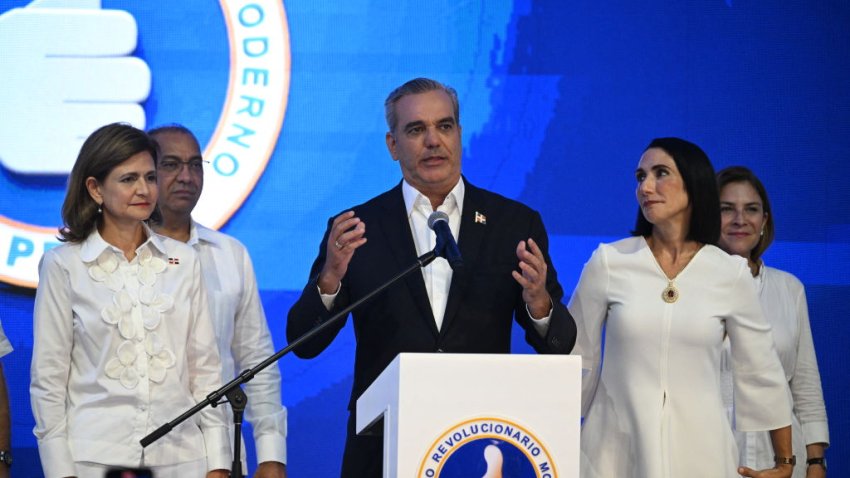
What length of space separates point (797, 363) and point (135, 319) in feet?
8.48

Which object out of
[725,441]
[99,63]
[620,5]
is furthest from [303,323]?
[620,5]

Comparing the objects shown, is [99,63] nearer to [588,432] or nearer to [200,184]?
[200,184]

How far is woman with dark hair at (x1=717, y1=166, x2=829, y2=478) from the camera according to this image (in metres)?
4.32

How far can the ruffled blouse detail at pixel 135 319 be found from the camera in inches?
123

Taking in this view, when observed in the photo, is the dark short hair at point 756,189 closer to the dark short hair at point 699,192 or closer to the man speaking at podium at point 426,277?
the dark short hair at point 699,192

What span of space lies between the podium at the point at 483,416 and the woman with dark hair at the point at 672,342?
3.48ft

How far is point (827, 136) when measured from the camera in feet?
17.1

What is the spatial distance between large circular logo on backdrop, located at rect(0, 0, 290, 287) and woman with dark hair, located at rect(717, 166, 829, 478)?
6.29 ft

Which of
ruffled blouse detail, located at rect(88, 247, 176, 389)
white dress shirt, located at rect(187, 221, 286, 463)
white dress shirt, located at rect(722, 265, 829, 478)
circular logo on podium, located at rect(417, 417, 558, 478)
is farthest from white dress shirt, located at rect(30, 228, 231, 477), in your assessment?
white dress shirt, located at rect(722, 265, 829, 478)

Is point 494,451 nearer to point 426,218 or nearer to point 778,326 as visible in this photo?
point 426,218

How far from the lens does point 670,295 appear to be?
3.41m

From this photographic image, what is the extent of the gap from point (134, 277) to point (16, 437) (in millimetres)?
1929

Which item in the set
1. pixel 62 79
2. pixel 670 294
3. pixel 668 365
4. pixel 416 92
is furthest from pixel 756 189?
pixel 62 79

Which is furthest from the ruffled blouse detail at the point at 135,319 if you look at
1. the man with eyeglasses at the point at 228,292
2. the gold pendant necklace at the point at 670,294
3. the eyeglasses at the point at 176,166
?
the gold pendant necklace at the point at 670,294
